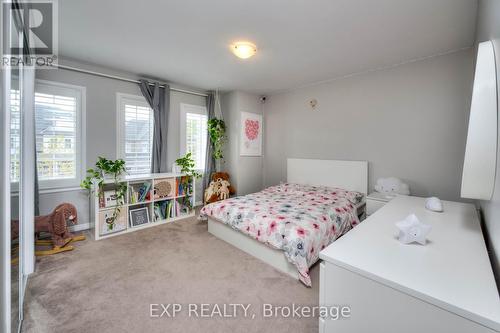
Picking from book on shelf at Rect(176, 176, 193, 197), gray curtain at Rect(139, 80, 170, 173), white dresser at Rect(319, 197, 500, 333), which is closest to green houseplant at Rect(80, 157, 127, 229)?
gray curtain at Rect(139, 80, 170, 173)

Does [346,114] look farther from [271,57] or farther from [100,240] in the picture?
[100,240]

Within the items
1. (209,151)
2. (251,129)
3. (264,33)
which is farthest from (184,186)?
(264,33)

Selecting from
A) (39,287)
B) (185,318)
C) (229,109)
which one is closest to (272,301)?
(185,318)

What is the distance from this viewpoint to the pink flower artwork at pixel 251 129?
14.9 ft

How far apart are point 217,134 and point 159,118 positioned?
1140 mm

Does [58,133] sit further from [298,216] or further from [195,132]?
[298,216]

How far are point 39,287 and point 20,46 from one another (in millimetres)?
1988

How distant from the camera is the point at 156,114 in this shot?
3.72 metres

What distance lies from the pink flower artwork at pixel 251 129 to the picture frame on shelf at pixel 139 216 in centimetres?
240

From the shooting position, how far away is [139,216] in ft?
10.9

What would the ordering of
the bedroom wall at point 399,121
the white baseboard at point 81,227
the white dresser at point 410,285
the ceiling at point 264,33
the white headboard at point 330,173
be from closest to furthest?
the white dresser at point 410,285
the ceiling at point 264,33
the bedroom wall at point 399,121
the white baseboard at point 81,227
the white headboard at point 330,173

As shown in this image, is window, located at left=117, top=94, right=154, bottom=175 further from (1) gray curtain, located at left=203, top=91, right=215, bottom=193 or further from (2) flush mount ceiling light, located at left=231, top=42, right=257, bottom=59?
(2) flush mount ceiling light, located at left=231, top=42, right=257, bottom=59

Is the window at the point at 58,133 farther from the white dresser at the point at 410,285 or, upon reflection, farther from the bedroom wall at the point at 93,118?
the white dresser at the point at 410,285

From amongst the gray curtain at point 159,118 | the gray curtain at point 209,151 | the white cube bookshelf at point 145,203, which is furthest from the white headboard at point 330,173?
the gray curtain at point 159,118
